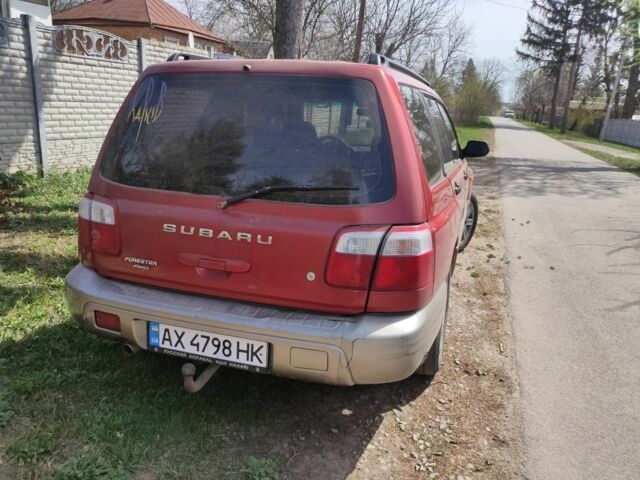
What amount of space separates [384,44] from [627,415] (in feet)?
94.2

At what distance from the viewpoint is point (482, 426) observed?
272 cm

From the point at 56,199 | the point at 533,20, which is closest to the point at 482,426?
the point at 56,199

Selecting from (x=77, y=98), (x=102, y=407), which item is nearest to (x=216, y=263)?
(x=102, y=407)

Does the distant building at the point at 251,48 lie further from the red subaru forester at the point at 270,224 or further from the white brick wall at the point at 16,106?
the red subaru forester at the point at 270,224

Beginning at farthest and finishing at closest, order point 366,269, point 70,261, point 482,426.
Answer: point 70,261 → point 482,426 → point 366,269

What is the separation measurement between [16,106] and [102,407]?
6.45m

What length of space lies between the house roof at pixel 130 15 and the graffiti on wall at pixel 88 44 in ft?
63.2

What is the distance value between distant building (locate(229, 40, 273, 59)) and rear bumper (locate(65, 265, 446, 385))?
85.5 ft

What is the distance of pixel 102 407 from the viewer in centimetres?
253

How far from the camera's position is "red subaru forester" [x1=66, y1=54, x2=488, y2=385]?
6.86 ft

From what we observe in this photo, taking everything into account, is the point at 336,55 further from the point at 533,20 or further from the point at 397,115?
the point at 533,20

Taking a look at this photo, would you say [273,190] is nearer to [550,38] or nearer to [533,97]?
[550,38]

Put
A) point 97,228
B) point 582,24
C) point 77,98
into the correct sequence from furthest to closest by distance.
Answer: point 582,24
point 77,98
point 97,228

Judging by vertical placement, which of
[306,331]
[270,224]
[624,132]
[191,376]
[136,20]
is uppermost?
[136,20]
